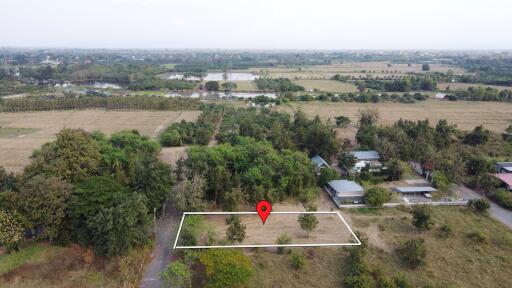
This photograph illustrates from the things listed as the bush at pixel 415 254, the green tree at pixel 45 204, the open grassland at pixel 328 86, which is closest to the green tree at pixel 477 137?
the bush at pixel 415 254

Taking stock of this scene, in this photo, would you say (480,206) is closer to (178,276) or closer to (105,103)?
(178,276)

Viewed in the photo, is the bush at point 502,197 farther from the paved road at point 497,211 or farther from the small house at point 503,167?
the small house at point 503,167

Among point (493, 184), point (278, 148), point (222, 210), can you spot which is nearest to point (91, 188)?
point (222, 210)

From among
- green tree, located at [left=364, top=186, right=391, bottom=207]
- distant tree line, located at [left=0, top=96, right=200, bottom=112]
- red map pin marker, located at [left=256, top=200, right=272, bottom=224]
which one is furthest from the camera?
distant tree line, located at [left=0, top=96, right=200, bottom=112]

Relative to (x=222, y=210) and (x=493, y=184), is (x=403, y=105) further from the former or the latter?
(x=222, y=210)

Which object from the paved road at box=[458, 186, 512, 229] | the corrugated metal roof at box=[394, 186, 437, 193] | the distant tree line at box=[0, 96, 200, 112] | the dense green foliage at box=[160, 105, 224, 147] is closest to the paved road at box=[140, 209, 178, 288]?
the dense green foliage at box=[160, 105, 224, 147]

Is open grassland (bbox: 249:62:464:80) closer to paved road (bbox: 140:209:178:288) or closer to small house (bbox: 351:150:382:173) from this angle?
small house (bbox: 351:150:382:173)
